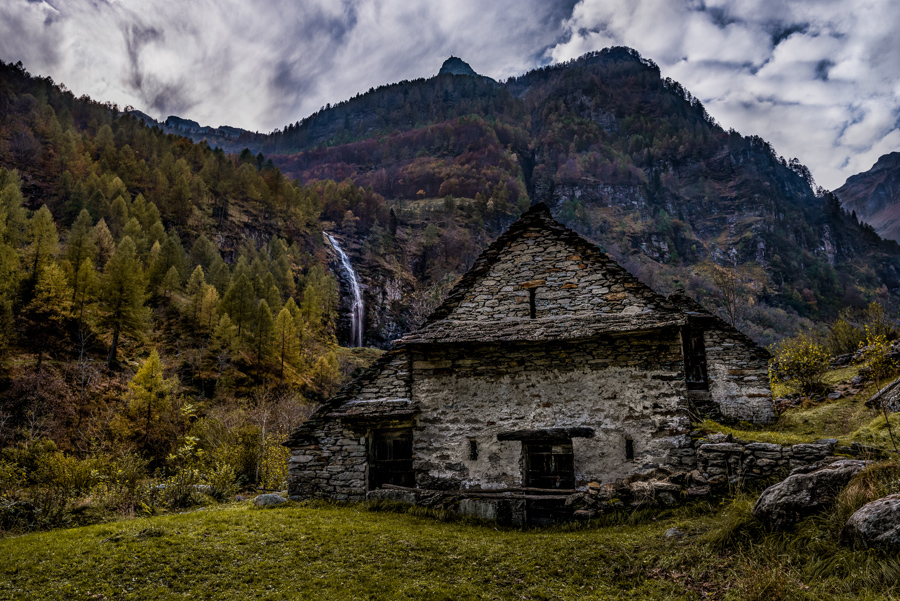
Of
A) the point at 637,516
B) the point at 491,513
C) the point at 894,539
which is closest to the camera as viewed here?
the point at 894,539

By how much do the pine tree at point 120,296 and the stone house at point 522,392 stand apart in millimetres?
30135

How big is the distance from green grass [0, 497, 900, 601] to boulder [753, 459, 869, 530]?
0.61 feet

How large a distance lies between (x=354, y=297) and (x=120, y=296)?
122 feet

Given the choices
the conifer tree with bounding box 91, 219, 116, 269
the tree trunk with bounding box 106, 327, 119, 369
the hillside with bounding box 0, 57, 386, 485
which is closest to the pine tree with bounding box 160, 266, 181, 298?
the hillside with bounding box 0, 57, 386, 485

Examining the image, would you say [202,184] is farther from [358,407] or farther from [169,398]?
[358,407]

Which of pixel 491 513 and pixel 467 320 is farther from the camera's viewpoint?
pixel 467 320

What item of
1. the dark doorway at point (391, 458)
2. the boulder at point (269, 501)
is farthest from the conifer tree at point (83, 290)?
the dark doorway at point (391, 458)

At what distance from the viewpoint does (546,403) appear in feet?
31.5

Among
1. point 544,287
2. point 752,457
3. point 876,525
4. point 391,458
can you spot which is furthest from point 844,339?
point 391,458

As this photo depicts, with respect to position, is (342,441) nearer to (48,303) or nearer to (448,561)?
(448,561)

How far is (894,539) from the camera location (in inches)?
169

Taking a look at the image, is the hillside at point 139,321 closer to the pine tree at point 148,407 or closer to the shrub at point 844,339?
the pine tree at point 148,407

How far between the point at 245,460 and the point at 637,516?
1473 cm

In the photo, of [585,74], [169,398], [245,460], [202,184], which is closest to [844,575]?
[245,460]
